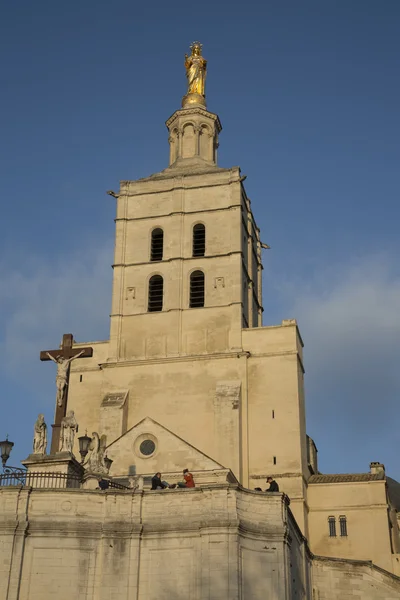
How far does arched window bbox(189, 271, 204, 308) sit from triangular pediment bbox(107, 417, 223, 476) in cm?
959

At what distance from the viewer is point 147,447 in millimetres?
42250

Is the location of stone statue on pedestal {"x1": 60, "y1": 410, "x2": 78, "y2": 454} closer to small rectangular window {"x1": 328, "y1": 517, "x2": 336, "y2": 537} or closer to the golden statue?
small rectangular window {"x1": 328, "y1": 517, "x2": 336, "y2": 537}

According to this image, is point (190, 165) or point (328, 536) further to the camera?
point (190, 165)

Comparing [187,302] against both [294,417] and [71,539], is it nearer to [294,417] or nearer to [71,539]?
[294,417]

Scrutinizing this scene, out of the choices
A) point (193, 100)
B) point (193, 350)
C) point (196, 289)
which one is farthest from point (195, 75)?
point (193, 350)

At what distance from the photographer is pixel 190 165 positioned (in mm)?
56250

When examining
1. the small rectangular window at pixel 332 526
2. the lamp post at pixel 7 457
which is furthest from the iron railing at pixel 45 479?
the small rectangular window at pixel 332 526

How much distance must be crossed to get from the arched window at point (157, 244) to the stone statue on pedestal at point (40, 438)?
72.4 ft

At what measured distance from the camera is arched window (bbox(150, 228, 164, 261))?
172ft

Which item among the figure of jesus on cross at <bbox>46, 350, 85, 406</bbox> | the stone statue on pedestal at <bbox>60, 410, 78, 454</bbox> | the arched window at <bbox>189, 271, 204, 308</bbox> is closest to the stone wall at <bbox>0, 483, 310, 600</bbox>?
the stone statue on pedestal at <bbox>60, 410, 78, 454</bbox>

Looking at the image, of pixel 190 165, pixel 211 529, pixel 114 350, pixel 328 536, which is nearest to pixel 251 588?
pixel 211 529

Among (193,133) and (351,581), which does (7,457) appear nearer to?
(351,581)

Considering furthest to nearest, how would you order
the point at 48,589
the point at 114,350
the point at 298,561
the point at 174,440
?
1. the point at 114,350
2. the point at 174,440
3. the point at 298,561
4. the point at 48,589

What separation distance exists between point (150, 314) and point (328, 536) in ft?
49.4
